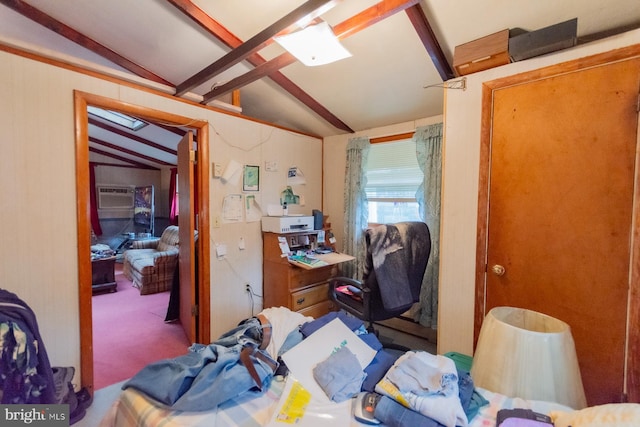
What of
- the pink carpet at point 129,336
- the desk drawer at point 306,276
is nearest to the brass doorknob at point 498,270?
the desk drawer at point 306,276

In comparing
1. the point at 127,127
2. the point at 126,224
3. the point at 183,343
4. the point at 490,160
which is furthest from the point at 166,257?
the point at 490,160

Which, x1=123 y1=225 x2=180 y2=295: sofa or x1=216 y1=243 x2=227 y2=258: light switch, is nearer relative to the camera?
x1=216 y1=243 x2=227 y2=258: light switch

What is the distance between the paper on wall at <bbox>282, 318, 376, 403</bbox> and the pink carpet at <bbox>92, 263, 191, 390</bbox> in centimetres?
182

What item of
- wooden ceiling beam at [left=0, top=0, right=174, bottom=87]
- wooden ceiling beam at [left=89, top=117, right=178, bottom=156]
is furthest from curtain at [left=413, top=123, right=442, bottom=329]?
wooden ceiling beam at [left=89, top=117, right=178, bottom=156]

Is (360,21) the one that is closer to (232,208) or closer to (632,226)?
(632,226)

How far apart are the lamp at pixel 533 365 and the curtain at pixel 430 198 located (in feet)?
A: 5.58

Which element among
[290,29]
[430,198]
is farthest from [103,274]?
[430,198]

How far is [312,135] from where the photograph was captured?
3.50 meters

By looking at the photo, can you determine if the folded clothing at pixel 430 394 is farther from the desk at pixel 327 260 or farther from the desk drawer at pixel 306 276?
the desk drawer at pixel 306 276

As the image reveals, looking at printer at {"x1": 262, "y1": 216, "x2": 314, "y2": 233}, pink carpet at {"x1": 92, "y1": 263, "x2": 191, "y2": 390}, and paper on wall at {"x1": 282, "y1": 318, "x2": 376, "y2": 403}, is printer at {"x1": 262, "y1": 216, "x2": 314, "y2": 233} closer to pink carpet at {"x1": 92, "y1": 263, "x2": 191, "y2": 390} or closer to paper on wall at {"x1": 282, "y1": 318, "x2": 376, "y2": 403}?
pink carpet at {"x1": 92, "y1": 263, "x2": 191, "y2": 390}

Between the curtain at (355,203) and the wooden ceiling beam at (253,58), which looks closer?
the wooden ceiling beam at (253,58)

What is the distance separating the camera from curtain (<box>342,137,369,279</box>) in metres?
3.21

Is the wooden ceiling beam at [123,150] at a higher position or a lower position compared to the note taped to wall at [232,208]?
higher

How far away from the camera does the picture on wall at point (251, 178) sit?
2.77 metres
